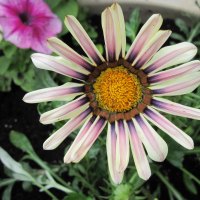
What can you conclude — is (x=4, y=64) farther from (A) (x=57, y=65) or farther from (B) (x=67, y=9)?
(A) (x=57, y=65)

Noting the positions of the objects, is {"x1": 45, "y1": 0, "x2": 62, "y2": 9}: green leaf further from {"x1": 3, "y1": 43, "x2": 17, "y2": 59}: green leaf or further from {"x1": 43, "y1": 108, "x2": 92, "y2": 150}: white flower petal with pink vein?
{"x1": 43, "y1": 108, "x2": 92, "y2": 150}: white flower petal with pink vein

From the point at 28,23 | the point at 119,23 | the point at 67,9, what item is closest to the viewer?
Result: the point at 119,23

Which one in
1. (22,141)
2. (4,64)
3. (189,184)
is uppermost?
(4,64)

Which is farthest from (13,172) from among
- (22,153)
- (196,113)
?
(196,113)

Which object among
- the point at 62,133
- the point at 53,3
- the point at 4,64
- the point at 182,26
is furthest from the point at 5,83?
the point at 62,133

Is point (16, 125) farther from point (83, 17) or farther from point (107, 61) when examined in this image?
point (107, 61)

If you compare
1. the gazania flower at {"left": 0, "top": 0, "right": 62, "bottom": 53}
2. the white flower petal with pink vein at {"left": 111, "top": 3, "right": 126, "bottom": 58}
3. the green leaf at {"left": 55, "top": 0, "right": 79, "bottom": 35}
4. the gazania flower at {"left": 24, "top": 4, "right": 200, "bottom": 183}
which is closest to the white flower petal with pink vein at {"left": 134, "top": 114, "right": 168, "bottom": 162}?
the gazania flower at {"left": 24, "top": 4, "right": 200, "bottom": 183}
